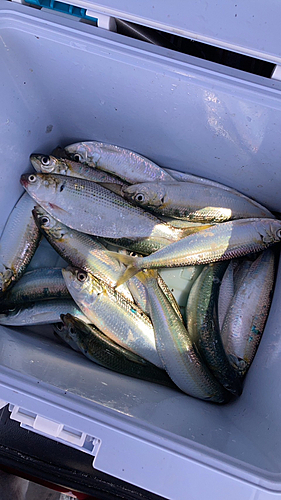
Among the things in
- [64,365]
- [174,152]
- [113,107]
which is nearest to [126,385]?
[64,365]

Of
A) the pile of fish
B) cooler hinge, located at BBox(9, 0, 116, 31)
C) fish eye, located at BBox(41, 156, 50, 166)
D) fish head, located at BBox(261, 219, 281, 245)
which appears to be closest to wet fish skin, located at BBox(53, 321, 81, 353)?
the pile of fish

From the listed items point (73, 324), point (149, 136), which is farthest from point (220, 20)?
point (73, 324)

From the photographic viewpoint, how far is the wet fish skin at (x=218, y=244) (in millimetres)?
1727

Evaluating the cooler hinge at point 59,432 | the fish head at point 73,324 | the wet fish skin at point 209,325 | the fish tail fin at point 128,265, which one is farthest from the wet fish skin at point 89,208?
the cooler hinge at point 59,432

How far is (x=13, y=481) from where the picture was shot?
225 centimetres

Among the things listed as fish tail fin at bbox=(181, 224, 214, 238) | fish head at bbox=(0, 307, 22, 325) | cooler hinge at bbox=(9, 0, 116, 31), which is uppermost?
cooler hinge at bbox=(9, 0, 116, 31)

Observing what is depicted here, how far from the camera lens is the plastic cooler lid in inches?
49.9

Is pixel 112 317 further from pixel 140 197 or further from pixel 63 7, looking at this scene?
pixel 63 7

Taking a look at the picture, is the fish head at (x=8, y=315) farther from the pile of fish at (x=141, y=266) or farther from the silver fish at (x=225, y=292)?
the silver fish at (x=225, y=292)

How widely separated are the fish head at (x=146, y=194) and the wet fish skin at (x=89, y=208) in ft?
0.16

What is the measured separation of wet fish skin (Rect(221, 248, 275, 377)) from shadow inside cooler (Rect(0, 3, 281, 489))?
0.16 ft

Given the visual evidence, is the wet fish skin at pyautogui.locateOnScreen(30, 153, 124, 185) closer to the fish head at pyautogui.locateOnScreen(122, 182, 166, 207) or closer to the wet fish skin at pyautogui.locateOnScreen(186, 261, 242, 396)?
the fish head at pyautogui.locateOnScreen(122, 182, 166, 207)

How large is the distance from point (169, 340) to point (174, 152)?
99 centimetres

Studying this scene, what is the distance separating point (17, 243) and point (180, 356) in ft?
3.43
